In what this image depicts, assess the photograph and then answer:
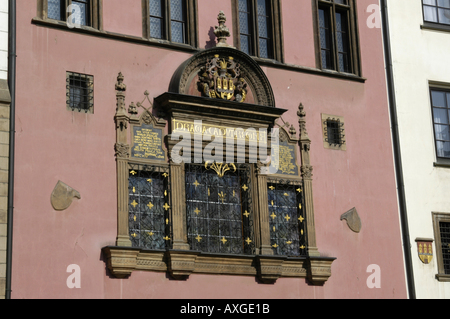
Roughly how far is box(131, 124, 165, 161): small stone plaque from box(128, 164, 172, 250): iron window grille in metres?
0.19

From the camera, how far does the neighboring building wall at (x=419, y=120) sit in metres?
17.2

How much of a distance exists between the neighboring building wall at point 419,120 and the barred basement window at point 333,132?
1417mm

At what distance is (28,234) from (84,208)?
1.04 meters

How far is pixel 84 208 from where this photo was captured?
45.6 feet

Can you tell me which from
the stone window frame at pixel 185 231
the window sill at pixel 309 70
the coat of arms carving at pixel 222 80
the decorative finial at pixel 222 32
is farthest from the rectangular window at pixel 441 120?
the decorative finial at pixel 222 32

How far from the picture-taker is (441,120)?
18.3m

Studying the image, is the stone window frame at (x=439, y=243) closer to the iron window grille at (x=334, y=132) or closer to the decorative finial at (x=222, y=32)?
the iron window grille at (x=334, y=132)

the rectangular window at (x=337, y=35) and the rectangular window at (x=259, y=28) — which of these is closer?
the rectangular window at (x=259, y=28)

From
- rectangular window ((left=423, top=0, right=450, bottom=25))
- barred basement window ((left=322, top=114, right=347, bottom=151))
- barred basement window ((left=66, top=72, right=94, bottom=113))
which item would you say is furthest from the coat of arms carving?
rectangular window ((left=423, top=0, right=450, bottom=25))

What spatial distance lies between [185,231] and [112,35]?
3.57 metres

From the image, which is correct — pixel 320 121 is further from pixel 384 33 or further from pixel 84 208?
pixel 84 208

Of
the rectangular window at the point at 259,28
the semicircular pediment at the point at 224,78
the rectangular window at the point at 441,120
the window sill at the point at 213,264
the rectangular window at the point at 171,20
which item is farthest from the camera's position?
the rectangular window at the point at 441,120

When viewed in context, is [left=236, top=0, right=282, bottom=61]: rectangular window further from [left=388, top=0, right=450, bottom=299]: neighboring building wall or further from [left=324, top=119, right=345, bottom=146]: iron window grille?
[left=388, top=0, right=450, bottom=299]: neighboring building wall
